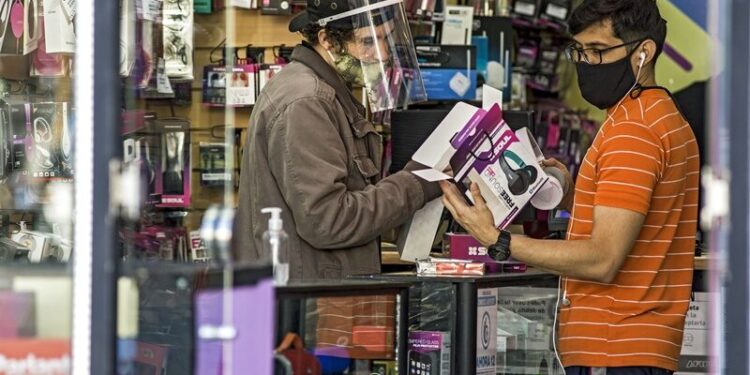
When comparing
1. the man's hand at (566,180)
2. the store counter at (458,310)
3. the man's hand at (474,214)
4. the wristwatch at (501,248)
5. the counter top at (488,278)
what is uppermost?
the man's hand at (566,180)

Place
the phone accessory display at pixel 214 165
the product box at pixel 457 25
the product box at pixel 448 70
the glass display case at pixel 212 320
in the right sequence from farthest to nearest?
the product box at pixel 457 25 → the product box at pixel 448 70 → the phone accessory display at pixel 214 165 → the glass display case at pixel 212 320

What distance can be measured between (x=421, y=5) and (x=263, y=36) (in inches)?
40.9

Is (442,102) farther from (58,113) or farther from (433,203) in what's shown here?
(58,113)

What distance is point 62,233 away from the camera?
301 cm

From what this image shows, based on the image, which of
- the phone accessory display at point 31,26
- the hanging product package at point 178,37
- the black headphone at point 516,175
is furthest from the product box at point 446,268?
the phone accessory display at point 31,26

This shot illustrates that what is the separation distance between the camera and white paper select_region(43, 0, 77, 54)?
4176 millimetres

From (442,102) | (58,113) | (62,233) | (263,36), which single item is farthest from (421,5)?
(62,233)

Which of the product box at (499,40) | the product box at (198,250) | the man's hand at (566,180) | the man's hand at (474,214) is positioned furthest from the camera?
the product box at (499,40)

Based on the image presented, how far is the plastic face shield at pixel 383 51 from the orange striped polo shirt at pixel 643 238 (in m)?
0.88

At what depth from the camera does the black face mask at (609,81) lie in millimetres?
3613

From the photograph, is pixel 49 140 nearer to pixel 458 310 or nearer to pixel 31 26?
pixel 31 26

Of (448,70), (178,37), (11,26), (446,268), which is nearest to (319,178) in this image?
(446,268)

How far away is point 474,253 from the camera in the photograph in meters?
4.32

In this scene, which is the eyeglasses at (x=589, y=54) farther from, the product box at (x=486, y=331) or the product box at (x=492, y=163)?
the product box at (x=486, y=331)
